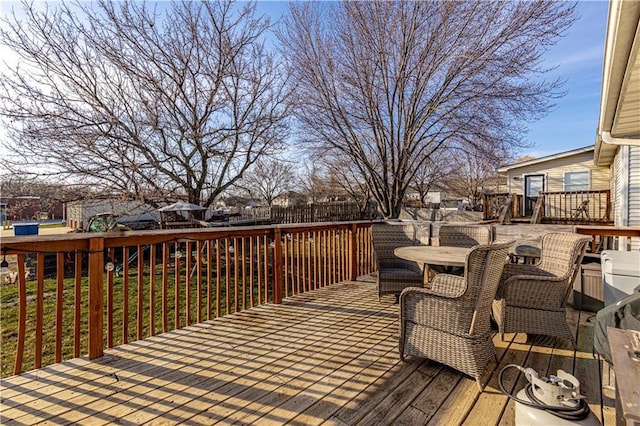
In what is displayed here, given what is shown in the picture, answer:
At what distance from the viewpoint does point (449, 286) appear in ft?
7.75

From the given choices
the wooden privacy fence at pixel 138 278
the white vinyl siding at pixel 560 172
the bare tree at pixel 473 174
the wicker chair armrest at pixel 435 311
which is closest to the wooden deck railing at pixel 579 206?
the white vinyl siding at pixel 560 172

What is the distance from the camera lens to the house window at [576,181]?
10953 mm

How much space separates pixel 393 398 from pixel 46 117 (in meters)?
7.08

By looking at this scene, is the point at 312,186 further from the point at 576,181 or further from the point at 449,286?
the point at 449,286

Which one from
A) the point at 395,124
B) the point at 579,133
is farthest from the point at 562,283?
the point at 579,133

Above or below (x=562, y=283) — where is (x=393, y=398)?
below

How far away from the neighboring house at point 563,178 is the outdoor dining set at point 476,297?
863cm

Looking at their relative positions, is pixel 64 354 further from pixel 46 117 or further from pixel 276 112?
pixel 276 112

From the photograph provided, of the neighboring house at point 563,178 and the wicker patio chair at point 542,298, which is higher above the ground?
the neighboring house at point 563,178

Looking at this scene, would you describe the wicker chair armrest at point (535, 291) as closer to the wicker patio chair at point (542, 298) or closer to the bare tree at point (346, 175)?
the wicker patio chair at point (542, 298)

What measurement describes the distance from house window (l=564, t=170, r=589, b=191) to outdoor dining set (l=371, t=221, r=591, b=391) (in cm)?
996

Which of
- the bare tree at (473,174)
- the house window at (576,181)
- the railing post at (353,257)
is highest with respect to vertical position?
the bare tree at (473,174)

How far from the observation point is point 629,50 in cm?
206

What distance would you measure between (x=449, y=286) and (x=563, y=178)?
12.1 metres
